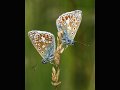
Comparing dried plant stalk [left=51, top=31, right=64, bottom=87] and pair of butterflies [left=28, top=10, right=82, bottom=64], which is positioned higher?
pair of butterflies [left=28, top=10, right=82, bottom=64]

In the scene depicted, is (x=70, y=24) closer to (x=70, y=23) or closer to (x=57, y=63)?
(x=70, y=23)

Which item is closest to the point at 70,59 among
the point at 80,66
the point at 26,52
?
the point at 80,66

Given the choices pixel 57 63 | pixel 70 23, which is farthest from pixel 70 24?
pixel 57 63

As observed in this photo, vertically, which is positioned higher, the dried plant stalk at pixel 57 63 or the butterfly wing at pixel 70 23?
the butterfly wing at pixel 70 23

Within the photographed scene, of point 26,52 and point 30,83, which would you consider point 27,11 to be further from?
point 30,83
